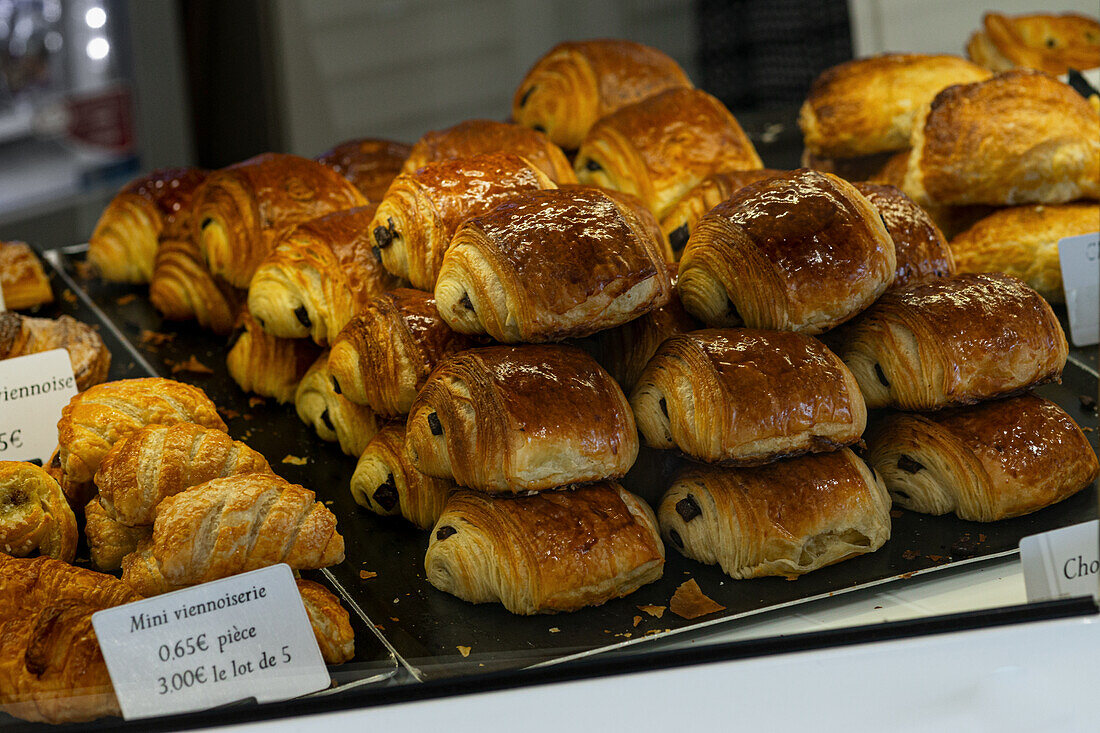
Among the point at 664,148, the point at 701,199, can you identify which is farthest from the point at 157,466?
the point at 664,148

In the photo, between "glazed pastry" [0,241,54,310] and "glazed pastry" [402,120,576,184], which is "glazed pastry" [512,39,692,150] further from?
"glazed pastry" [0,241,54,310]

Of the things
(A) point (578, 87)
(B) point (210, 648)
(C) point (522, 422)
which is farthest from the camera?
(A) point (578, 87)

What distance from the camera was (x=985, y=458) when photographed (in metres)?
1.24

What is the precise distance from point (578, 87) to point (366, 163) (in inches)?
17.4

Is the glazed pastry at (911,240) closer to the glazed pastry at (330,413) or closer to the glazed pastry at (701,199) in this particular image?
the glazed pastry at (701,199)

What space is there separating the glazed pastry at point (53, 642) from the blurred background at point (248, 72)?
2.70 feet

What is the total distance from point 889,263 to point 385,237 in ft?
2.15

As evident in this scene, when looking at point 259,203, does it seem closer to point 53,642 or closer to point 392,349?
point 392,349

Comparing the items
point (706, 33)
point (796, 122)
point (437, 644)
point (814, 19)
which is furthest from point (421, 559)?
point (814, 19)

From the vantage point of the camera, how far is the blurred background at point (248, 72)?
→ 1596 mm

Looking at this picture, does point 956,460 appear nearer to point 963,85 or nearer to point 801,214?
point 801,214

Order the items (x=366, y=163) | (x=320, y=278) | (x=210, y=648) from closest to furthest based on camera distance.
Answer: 1. (x=210, y=648)
2. (x=320, y=278)
3. (x=366, y=163)

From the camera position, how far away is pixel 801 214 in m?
1.24

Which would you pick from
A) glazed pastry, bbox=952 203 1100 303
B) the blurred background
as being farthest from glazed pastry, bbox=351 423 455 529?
glazed pastry, bbox=952 203 1100 303
